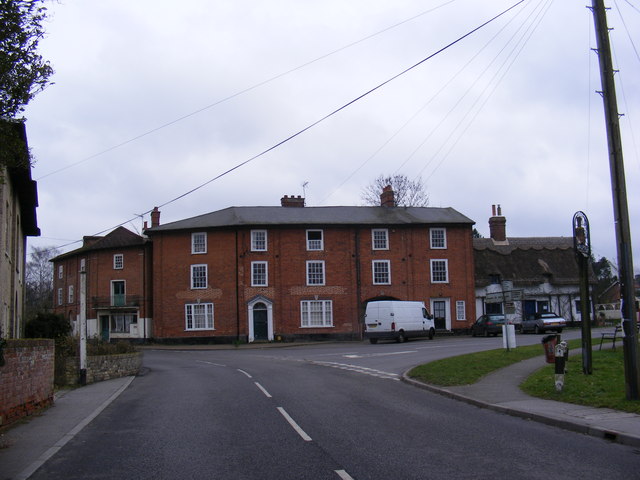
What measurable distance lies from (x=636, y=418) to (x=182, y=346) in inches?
1540

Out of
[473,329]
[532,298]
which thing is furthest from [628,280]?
[532,298]

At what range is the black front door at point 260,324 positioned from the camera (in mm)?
45938

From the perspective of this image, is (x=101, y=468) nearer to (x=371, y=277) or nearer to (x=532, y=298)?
(x=371, y=277)

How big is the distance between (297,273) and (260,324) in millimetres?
4620

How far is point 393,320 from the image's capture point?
38.3 meters

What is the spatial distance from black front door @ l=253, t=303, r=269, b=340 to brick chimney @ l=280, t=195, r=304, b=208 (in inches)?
365

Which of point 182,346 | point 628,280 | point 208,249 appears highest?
point 208,249

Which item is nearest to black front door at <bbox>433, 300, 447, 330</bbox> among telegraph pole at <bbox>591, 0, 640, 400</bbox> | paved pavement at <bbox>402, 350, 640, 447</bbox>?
paved pavement at <bbox>402, 350, 640, 447</bbox>

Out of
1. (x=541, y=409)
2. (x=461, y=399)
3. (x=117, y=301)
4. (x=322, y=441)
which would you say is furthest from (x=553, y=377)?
(x=117, y=301)

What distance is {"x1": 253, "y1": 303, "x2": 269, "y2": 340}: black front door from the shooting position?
151 feet

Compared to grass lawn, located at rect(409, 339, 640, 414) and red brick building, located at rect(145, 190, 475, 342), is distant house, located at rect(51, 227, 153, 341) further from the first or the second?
grass lawn, located at rect(409, 339, 640, 414)

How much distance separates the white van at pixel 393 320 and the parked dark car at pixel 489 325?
17.0ft

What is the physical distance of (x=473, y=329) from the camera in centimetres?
4434

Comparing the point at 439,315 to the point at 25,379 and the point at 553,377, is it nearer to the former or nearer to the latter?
the point at 553,377
